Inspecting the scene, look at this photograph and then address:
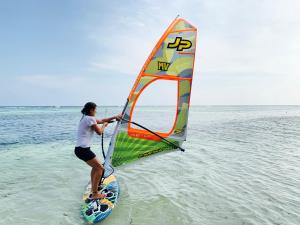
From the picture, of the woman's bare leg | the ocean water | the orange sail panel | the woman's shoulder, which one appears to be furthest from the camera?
the orange sail panel

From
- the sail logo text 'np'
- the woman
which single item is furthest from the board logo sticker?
the woman

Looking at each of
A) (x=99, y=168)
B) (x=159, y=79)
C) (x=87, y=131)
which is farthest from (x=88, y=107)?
(x=159, y=79)

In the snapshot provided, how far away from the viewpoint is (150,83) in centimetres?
611

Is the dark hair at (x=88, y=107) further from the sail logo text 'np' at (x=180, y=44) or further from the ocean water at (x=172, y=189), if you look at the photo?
the sail logo text 'np' at (x=180, y=44)

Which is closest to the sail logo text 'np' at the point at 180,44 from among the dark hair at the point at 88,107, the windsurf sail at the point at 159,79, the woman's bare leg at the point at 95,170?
the windsurf sail at the point at 159,79

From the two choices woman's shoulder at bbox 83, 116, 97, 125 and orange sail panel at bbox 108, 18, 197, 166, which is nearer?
woman's shoulder at bbox 83, 116, 97, 125

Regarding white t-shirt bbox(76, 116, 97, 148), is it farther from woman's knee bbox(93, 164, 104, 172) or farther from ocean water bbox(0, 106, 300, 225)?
ocean water bbox(0, 106, 300, 225)

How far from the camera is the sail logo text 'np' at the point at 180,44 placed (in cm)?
594

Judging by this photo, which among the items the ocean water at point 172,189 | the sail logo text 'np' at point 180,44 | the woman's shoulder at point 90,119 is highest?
the sail logo text 'np' at point 180,44

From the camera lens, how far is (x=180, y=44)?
5.97 meters

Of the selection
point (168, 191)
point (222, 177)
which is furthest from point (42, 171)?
point (222, 177)

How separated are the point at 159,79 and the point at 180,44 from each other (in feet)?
3.22

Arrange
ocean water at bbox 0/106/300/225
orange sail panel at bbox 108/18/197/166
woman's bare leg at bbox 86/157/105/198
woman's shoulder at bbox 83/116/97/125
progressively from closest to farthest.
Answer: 1. woman's shoulder at bbox 83/116/97/125
2. woman's bare leg at bbox 86/157/105/198
3. ocean water at bbox 0/106/300/225
4. orange sail panel at bbox 108/18/197/166

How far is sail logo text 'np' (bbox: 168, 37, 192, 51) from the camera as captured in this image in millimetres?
5941
